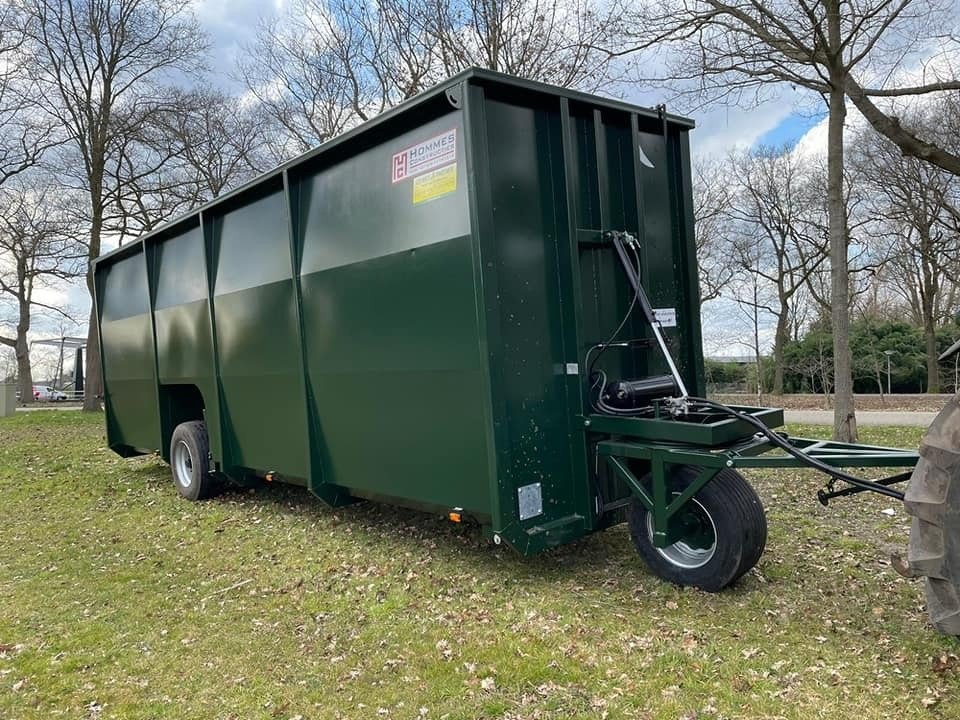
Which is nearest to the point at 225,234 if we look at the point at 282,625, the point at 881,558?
the point at 282,625

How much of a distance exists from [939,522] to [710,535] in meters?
1.44

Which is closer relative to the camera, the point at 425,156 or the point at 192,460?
the point at 425,156

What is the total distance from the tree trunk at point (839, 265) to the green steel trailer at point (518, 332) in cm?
375

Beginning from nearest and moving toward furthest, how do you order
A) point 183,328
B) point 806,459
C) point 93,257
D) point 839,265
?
point 806,459
point 183,328
point 839,265
point 93,257

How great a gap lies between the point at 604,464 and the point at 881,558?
1.92 metres

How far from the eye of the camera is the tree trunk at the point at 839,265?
313 inches

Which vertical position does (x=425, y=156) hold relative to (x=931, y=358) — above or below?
above

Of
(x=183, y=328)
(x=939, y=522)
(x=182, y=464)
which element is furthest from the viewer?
(x=182, y=464)

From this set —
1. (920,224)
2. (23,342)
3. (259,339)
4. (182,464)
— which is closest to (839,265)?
(259,339)

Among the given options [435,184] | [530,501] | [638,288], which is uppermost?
[435,184]

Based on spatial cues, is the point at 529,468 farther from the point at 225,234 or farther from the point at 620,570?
the point at 225,234

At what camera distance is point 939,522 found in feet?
9.17

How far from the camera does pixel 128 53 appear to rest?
64.8ft

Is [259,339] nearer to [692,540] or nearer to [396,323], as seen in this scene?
[396,323]
